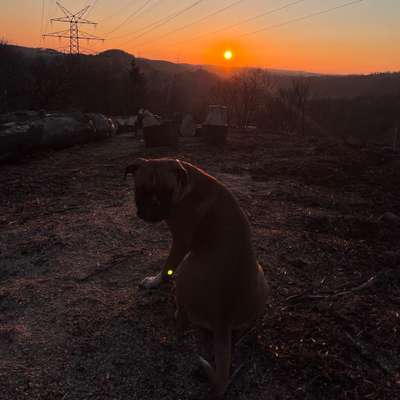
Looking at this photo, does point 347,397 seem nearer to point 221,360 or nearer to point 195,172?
point 221,360

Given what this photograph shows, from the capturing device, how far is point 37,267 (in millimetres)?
4328

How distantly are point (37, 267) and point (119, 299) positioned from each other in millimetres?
1274

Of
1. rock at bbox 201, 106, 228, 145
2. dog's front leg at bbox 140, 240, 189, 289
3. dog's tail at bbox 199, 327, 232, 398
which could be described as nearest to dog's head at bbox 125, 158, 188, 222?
dog's front leg at bbox 140, 240, 189, 289

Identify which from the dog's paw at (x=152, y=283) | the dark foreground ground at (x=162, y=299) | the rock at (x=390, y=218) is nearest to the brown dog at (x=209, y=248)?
the dark foreground ground at (x=162, y=299)

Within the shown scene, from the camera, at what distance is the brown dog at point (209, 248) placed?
7.84 feet

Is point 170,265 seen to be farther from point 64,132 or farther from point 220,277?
point 64,132

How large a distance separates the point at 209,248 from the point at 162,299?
1.38 metres

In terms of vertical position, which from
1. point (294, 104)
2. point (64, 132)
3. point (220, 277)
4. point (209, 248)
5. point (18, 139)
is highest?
point (294, 104)

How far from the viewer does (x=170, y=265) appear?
319 centimetres

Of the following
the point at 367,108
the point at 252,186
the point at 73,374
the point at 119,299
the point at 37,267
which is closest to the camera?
the point at 73,374

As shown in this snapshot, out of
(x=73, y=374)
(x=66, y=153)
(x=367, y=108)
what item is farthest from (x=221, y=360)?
(x=367, y=108)

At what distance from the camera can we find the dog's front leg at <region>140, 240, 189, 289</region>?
9.79 ft

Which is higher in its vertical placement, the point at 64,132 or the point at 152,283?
the point at 64,132

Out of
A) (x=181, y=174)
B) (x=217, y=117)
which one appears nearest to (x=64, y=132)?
(x=217, y=117)
